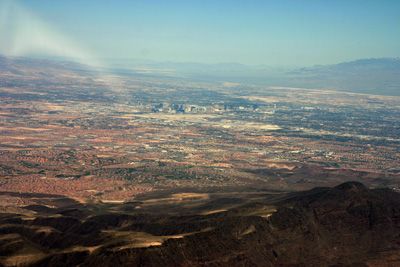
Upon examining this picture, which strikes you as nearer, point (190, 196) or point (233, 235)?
point (233, 235)

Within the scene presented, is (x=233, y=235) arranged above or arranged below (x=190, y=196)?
above

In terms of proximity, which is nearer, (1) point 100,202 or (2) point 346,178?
(1) point 100,202

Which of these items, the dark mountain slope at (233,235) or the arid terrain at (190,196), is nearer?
the dark mountain slope at (233,235)

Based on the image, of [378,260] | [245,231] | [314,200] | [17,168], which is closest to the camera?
[378,260]

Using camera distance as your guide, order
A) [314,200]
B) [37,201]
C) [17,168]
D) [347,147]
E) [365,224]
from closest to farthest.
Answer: [365,224], [314,200], [37,201], [17,168], [347,147]

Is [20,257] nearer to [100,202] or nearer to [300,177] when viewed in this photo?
[100,202]

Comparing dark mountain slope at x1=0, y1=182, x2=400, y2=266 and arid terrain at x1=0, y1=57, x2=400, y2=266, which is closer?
dark mountain slope at x1=0, y1=182, x2=400, y2=266

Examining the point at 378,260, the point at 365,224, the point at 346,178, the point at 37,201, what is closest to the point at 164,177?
the point at 37,201

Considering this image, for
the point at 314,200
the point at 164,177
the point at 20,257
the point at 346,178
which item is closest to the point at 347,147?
the point at 346,178

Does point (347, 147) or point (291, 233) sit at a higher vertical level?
point (291, 233)
